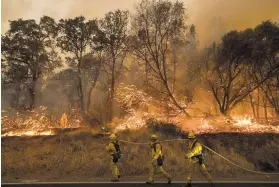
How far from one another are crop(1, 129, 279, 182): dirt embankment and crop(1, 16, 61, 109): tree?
13741 mm

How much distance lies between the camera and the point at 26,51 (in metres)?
33.9

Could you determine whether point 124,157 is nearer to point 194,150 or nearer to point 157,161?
point 157,161

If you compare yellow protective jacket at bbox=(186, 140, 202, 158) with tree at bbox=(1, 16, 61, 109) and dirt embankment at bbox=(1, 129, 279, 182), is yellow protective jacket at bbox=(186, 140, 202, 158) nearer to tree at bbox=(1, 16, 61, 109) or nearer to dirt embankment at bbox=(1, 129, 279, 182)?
dirt embankment at bbox=(1, 129, 279, 182)

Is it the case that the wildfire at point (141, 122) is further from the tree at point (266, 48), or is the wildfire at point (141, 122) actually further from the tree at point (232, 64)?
the tree at point (266, 48)

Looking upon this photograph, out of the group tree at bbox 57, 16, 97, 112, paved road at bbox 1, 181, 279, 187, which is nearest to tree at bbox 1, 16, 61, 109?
tree at bbox 57, 16, 97, 112

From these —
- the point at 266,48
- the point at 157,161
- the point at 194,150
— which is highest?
the point at 266,48

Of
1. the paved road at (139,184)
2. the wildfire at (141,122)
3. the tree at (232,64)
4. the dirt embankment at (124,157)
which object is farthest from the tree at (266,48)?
the paved road at (139,184)

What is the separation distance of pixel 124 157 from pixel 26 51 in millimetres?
22140

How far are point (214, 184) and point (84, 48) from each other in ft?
89.7

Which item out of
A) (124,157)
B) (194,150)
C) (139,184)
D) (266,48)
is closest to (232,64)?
(266,48)

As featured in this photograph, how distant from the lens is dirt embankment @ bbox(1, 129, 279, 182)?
15.0 meters

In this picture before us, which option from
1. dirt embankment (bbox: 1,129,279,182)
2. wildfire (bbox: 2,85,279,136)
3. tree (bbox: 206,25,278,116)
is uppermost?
tree (bbox: 206,25,278,116)

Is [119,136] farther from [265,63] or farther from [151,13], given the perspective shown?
[265,63]

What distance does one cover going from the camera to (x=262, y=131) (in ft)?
71.2
